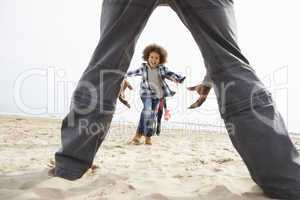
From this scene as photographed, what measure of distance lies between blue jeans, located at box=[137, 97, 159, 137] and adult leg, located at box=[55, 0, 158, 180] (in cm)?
305

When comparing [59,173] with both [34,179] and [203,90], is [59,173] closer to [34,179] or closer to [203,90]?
[34,179]

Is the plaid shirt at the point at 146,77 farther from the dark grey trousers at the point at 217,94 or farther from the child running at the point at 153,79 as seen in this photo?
the dark grey trousers at the point at 217,94

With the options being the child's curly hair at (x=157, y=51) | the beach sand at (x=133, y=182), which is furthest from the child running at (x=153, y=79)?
the beach sand at (x=133, y=182)

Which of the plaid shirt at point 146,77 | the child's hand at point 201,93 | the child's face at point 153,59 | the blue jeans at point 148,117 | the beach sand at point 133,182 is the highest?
the child's face at point 153,59

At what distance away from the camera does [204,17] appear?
176 cm

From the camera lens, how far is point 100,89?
5.96ft

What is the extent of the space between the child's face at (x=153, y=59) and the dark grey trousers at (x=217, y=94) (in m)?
3.37

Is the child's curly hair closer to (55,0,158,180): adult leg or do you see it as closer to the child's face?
the child's face

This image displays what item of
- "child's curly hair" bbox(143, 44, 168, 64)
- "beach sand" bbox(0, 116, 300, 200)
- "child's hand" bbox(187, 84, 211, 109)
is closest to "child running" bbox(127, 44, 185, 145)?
"child's curly hair" bbox(143, 44, 168, 64)

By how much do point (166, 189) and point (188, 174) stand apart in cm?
52

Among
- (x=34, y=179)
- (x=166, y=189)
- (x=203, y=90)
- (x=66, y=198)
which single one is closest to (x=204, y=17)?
(x=203, y=90)

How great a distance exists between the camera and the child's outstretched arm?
492 cm

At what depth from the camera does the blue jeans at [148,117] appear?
193 inches

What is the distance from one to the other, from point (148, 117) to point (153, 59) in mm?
900
